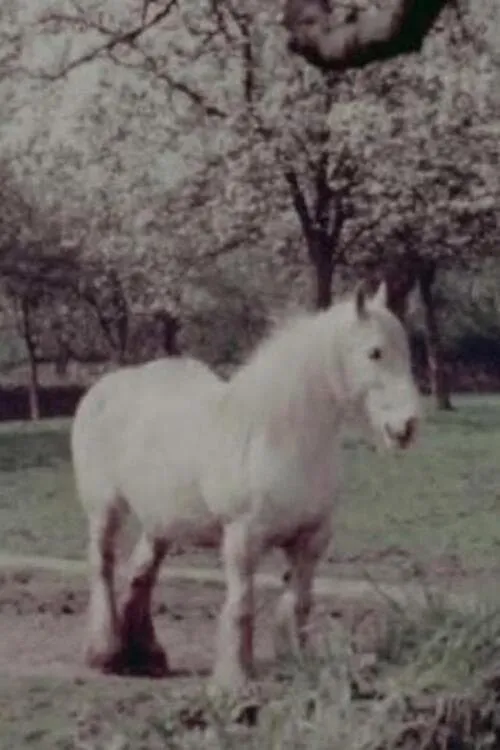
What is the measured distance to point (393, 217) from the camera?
73.4ft

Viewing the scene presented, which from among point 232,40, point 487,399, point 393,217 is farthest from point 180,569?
point 487,399

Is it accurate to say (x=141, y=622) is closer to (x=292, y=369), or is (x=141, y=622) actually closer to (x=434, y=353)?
(x=292, y=369)

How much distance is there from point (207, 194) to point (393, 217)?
6.20 feet

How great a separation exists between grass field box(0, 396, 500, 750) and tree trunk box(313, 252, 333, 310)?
1.98m

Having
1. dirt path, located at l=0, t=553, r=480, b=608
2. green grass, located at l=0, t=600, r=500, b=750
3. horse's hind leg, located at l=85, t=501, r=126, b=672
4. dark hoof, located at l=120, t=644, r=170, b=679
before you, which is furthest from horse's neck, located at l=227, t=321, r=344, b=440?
dirt path, located at l=0, t=553, r=480, b=608

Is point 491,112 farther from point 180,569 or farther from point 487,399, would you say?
point 180,569

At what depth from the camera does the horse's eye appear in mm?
8648

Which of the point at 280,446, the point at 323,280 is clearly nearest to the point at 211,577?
the point at 280,446

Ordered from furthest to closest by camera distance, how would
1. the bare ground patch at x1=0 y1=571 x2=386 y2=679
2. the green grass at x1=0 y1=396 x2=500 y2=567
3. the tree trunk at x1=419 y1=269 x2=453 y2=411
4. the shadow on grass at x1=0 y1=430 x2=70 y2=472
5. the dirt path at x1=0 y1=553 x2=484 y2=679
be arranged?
the tree trunk at x1=419 y1=269 x2=453 y2=411, the shadow on grass at x1=0 y1=430 x2=70 y2=472, the green grass at x1=0 y1=396 x2=500 y2=567, the dirt path at x1=0 y1=553 x2=484 y2=679, the bare ground patch at x1=0 y1=571 x2=386 y2=679

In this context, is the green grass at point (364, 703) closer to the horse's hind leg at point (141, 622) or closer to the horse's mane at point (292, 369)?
the horse's mane at point (292, 369)

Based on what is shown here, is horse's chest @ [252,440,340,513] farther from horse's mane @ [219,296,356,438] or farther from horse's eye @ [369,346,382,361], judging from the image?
horse's eye @ [369,346,382,361]

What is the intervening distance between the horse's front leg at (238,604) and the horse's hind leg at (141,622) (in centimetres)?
90

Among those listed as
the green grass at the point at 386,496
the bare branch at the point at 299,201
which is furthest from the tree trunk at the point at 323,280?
the green grass at the point at 386,496

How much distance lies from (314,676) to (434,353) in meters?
18.9
